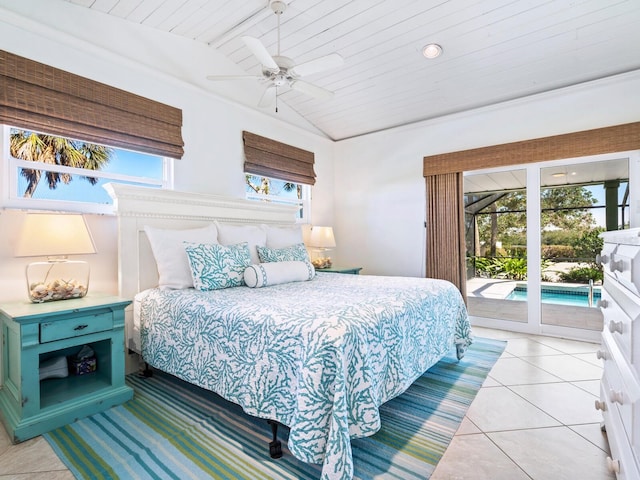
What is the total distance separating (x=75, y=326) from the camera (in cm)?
196

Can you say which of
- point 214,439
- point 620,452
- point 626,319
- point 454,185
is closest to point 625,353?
point 626,319

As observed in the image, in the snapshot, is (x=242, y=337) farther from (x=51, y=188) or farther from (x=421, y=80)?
(x=421, y=80)

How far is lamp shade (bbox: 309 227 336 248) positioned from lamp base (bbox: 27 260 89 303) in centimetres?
245

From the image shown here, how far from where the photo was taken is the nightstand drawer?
186 cm

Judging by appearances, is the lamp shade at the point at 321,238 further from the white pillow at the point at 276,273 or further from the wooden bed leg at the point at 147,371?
the wooden bed leg at the point at 147,371

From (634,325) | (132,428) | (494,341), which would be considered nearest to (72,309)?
(132,428)

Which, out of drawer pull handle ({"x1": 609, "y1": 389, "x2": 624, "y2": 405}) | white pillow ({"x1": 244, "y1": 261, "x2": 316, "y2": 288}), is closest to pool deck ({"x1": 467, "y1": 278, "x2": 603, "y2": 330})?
white pillow ({"x1": 244, "y1": 261, "x2": 316, "y2": 288})

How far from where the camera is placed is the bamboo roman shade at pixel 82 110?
2207mm

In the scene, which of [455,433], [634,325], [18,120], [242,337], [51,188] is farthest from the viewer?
[51,188]

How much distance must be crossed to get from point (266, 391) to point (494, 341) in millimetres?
2727

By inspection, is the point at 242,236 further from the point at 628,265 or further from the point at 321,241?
the point at 628,265

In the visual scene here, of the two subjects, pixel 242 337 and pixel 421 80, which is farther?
pixel 421 80

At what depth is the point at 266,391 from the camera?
157 centimetres

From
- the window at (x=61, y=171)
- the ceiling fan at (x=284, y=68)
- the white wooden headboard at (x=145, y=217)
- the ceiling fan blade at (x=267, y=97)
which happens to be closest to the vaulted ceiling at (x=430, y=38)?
the ceiling fan blade at (x=267, y=97)
